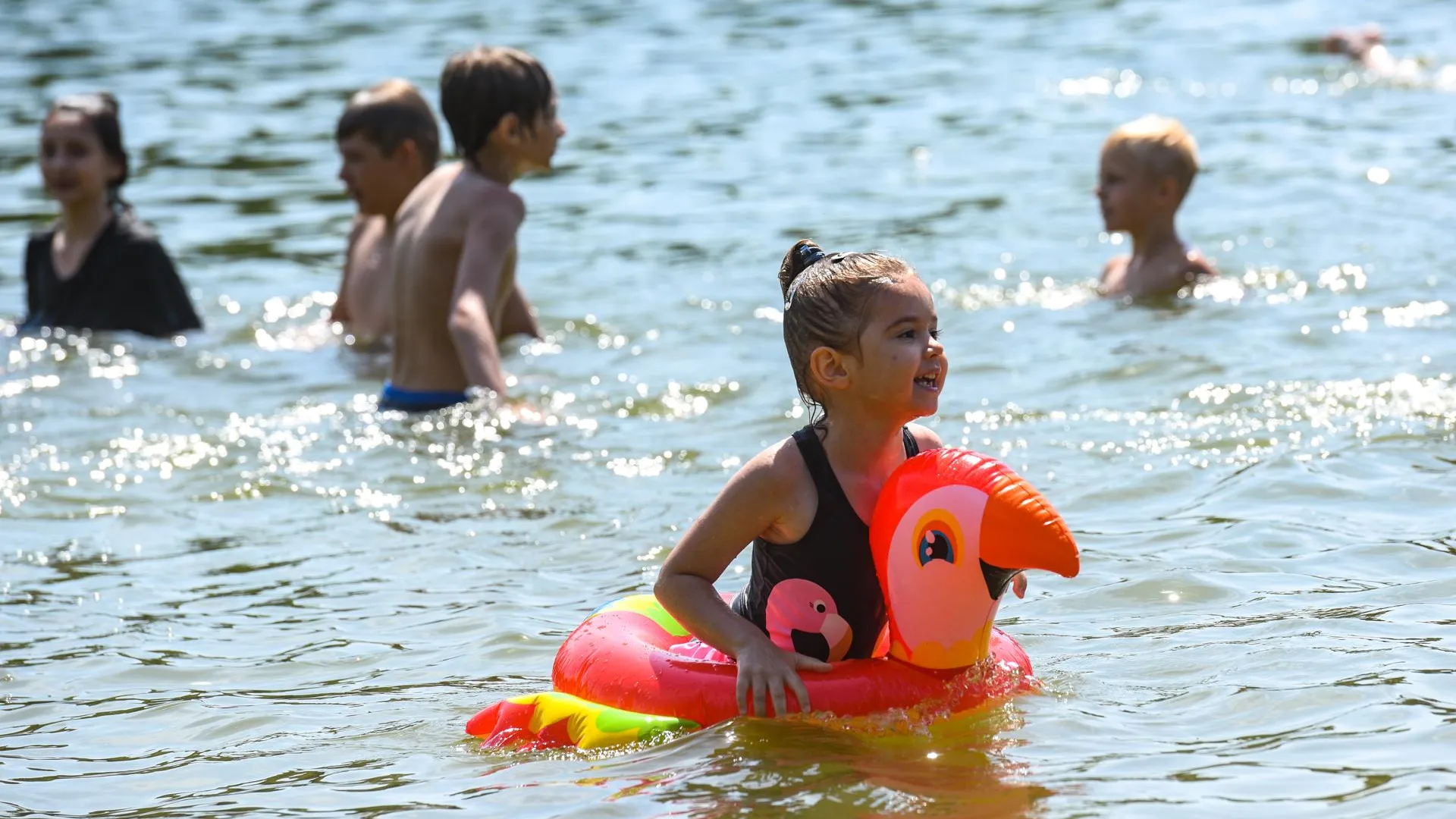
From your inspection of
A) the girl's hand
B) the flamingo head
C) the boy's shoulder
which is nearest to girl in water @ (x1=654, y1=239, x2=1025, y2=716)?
the girl's hand

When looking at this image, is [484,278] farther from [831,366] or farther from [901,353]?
[901,353]

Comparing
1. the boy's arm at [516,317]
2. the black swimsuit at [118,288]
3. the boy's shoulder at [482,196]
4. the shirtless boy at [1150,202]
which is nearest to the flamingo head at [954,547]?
the boy's shoulder at [482,196]

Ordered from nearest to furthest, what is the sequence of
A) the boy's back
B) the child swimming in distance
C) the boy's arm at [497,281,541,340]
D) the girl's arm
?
the girl's arm
the boy's back
the boy's arm at [497,281,541,340]
the child swimming in distance

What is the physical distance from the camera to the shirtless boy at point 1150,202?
30.2 feet

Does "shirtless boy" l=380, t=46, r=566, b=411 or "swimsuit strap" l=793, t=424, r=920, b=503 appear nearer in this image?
"swimsuit strap" l=793, t=424, r=920, b=503

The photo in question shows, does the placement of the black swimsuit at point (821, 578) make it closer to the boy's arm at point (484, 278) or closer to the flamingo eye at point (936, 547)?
the flamingo eye at point (936, 547)

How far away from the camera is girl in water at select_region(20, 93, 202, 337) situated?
9.29 meters

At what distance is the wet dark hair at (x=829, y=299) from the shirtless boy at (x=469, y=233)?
290 cm

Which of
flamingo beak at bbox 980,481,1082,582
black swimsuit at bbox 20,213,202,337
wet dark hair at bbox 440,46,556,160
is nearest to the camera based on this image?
flamingo beak at bbox 980,481,1082,582

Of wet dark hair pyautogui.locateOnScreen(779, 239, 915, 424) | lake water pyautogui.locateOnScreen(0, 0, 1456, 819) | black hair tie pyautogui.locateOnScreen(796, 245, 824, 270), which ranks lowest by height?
lake water pyautogui.locateOnScreen(0, 0, 1456, 819)

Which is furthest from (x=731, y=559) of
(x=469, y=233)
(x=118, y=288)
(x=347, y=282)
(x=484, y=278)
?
(x=118, y=288)

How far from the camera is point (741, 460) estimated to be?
6.96 metres

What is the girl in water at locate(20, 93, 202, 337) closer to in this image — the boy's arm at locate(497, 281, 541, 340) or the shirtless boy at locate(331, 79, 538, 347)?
the shirtless boy at locate(331, 79, 538, 347)

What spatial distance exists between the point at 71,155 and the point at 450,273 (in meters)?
3.04
